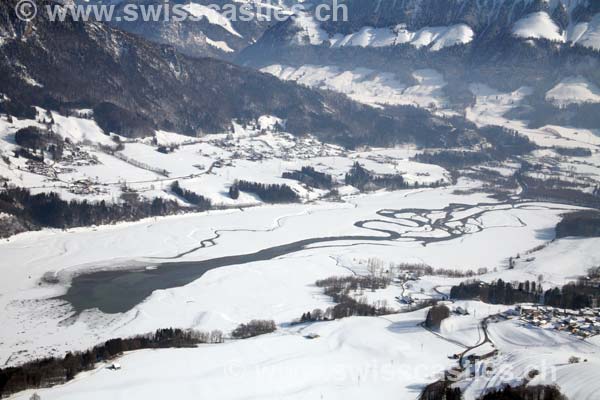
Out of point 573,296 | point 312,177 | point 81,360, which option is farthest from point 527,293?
point 312,177


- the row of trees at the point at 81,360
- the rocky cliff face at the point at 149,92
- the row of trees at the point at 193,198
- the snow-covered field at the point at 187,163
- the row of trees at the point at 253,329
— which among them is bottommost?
the row of trees at the point at 253,329

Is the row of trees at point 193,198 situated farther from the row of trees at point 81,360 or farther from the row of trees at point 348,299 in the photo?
the row of trees at point 81,360

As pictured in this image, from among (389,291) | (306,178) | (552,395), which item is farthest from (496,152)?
(552,395)

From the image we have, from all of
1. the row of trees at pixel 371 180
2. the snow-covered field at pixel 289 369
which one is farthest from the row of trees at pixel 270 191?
the snow-covered field at pixel 289 369

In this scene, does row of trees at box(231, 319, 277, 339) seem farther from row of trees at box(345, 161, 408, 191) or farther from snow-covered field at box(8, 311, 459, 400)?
row of trees at box(345, 161, 408, 191)

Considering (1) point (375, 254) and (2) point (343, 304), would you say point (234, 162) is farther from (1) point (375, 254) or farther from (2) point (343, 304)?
(2) point (343, 304)

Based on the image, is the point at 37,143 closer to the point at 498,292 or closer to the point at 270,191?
the point at 270,191
